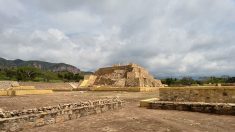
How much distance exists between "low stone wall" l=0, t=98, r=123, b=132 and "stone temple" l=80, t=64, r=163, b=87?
80.7 ft

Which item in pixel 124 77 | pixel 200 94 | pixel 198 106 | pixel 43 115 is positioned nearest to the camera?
pixel 43 115

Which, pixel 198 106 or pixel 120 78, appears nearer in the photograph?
pixel 198 106

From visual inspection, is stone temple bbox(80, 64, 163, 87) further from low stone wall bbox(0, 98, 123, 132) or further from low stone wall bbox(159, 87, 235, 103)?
low stone wall bbox(0, 98, 123, 132)

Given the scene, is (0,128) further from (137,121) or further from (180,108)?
(180,108)

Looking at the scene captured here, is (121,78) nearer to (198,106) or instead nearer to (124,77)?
(124,77)

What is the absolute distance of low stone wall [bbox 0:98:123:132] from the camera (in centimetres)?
848

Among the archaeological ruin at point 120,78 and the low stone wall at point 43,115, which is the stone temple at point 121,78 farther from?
the low stone wall at point 43,115

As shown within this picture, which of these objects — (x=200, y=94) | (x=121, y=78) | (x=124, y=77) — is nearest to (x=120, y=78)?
(x=121, y=78)

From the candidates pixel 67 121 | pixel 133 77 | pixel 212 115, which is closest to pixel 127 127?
pixel 67 121

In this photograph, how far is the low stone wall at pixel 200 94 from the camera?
12.5 metres

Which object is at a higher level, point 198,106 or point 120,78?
point 120,78

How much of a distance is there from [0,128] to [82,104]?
4677 millimetres

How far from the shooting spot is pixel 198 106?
484 inches

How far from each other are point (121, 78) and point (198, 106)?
30.0m
